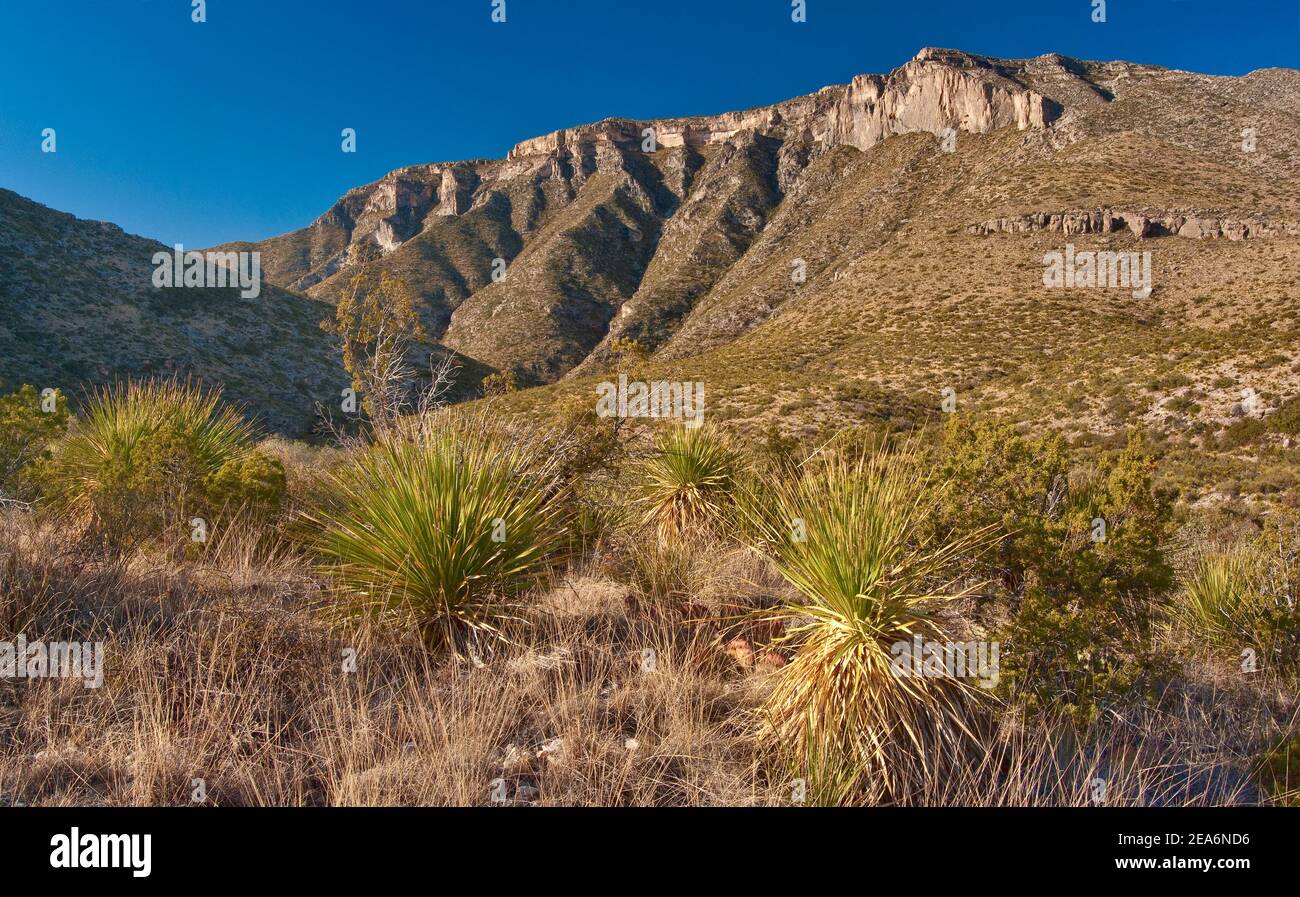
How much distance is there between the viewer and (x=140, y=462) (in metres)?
5.07

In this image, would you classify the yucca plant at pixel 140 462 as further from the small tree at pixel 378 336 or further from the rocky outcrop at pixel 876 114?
the rocky outcrop at pixel 876 114

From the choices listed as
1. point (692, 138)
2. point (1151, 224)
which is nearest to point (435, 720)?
point (1151, 224)

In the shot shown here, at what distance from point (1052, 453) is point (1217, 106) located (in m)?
66.6

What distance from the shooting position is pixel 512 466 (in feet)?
13.4

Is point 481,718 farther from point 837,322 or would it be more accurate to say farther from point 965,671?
point 837,322

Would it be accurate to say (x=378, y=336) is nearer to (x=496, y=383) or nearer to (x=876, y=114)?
(x=496, y=383)

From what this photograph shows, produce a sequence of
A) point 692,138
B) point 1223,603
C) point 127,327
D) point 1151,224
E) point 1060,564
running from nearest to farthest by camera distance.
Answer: point 1060,564 → point 1223,603 → point 127,327 → point 1151,224 → point 692,138

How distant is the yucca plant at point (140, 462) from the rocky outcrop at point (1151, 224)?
1817 inches

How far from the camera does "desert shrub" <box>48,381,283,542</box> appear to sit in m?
4.92

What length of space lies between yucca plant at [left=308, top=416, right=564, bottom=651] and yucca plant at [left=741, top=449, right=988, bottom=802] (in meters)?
1.60
